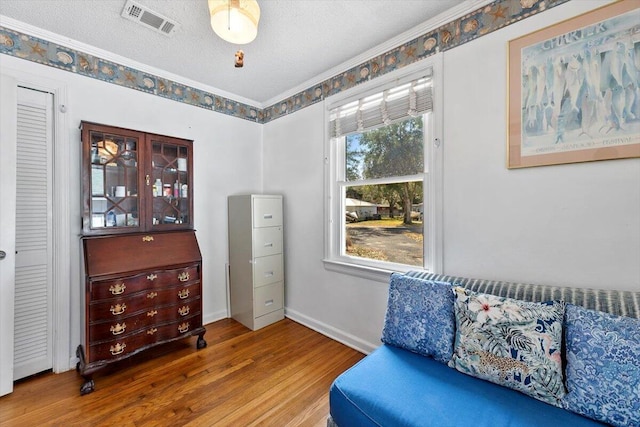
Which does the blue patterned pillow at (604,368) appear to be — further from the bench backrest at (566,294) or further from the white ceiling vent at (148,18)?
the white ceiling vent at (148,18)

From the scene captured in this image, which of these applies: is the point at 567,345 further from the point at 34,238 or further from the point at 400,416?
the point at 34,238

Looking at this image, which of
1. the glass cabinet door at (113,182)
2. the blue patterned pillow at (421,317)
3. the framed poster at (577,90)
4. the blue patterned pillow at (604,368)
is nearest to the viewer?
the blue patterned pillow at (604,368)

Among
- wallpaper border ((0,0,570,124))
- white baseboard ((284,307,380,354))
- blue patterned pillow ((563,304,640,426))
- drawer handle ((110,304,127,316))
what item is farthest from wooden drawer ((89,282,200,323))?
blue patterned pillow ((563,304,640,426))

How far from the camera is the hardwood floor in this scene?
5.43 ft

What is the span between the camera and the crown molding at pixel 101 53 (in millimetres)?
1978

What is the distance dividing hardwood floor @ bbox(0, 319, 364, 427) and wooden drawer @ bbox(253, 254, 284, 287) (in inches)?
24.1

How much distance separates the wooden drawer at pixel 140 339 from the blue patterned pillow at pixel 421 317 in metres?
1.73

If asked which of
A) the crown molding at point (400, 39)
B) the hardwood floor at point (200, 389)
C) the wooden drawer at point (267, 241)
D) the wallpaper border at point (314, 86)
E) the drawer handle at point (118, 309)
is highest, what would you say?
the crown molding at point (400, 39)

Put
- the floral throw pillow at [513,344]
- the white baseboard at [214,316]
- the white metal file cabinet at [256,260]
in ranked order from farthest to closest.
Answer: the white baseboard at [214,316] → the white metal file cabinet at [256,260] → the floral throw pillow at [513,344]

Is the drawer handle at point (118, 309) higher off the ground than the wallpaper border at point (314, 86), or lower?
lower

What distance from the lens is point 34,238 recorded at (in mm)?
2074

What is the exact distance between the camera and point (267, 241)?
2.97 meters

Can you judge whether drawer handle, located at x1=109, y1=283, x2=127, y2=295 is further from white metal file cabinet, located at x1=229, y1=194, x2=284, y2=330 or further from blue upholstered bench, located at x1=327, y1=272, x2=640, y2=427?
blue upholstered bench, located at x1=327, y1=272, x2=640, y2=427

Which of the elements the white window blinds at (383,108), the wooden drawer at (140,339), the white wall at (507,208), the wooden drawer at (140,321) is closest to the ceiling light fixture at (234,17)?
the white window blinds at (383,108)
